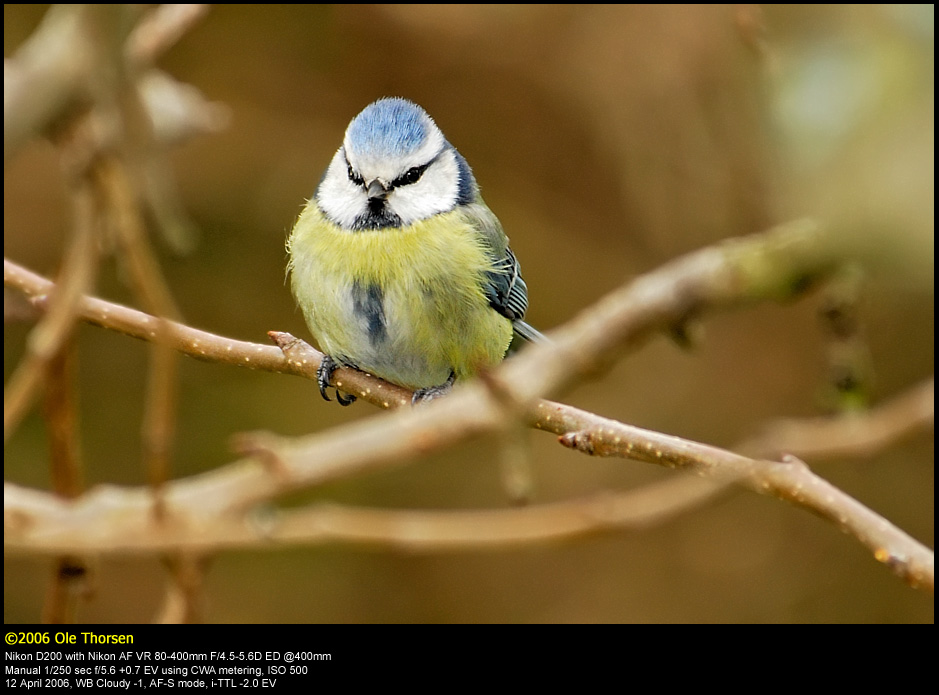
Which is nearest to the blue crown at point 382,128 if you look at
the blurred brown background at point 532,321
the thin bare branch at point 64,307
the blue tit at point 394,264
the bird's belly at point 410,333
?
the blue tit at point 394,264

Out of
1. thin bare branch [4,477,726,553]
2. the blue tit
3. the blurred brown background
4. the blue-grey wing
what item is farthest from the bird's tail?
thin bare branch [4,477,726,553]

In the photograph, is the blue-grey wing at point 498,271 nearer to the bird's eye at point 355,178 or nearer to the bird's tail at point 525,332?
the bird's tail at point 525,332

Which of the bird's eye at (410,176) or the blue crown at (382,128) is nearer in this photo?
the blue crown at (382,128)

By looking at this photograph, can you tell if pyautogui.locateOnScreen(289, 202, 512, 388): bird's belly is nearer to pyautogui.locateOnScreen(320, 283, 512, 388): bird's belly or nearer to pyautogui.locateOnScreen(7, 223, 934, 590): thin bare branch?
pyautogui.locateOnScreen(320, 283, 512, 388): bird's belly

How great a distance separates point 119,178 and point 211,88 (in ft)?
12.6

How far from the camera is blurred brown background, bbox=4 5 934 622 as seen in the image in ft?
15.1

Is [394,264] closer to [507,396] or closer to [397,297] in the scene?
[397,297]

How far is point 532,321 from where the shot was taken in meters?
4.92

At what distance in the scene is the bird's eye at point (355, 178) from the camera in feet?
8.64

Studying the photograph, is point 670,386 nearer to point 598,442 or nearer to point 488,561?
point 488,561

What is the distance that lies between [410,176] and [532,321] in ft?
7.54

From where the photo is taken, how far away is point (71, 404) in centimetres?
154

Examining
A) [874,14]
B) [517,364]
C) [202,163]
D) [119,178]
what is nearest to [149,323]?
[119,178]

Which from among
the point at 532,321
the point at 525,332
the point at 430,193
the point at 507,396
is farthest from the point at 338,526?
the point at 532,321
